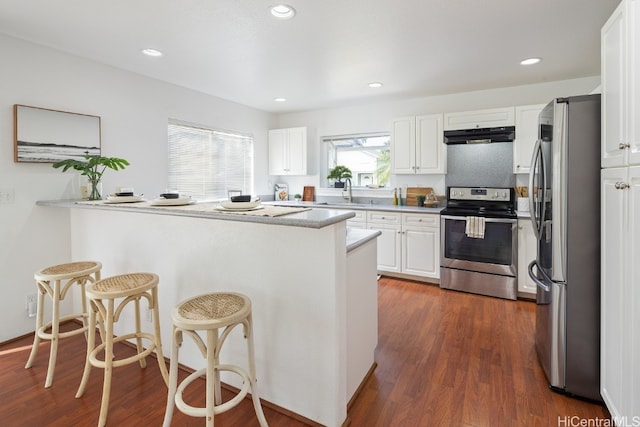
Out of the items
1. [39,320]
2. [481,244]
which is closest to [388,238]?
[481,244]

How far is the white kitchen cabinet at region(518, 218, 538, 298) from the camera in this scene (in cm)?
343

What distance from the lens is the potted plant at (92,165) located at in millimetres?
2656

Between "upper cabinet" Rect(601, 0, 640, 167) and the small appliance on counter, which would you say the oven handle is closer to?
"upper cabinet" Rect(601, 0, 640, 167)

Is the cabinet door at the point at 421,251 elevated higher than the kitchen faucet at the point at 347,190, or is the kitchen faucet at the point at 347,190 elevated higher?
the kitchen faucet at the point at 347,190

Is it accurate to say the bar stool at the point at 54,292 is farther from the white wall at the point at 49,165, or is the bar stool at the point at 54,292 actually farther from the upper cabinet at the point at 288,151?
the upper cabinet at the point at 288,151

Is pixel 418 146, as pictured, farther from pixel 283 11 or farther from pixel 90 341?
pixel 90 341

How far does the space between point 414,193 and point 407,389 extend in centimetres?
308

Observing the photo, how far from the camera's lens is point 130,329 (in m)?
2.58

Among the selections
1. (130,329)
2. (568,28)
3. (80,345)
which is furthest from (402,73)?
(80,345)

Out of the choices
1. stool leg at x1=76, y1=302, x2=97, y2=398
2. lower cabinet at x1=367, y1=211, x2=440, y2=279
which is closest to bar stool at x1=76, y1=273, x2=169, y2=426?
stool leg at x1=76, y1=302, x2=97, y2=398

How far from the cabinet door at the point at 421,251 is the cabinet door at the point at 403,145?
0.89 metres

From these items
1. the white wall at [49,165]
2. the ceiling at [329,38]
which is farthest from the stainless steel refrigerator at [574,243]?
the white wall at [49,165]

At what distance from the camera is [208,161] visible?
4480 millimetres

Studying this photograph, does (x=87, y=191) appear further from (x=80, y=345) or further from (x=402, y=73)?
(x=402, y=73)
